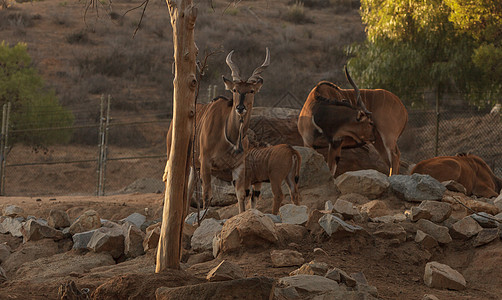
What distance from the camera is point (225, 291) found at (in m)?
4.27

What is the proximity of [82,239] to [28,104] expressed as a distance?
53.5ft

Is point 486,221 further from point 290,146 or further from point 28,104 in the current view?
point 28,104

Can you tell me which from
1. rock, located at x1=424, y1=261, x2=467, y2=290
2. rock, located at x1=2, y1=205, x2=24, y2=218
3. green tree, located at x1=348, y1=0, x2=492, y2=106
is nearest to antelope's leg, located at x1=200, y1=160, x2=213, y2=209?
rock, located at x1=2, y1=205, x2=24, y2=218

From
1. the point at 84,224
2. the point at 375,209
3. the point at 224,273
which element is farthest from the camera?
the point at 84,224

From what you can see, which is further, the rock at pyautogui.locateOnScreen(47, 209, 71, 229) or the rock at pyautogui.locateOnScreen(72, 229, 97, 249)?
the rock at pyautogui.locateOnScreen(47, 209, 71, 229)

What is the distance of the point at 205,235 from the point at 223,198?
424 cm

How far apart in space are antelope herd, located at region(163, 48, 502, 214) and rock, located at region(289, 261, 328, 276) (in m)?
2.69

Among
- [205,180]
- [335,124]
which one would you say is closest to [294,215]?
[205,180]

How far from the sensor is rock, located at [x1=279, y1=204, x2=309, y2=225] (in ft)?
22.8

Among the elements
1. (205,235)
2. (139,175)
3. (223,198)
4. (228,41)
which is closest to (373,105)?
(223,198)

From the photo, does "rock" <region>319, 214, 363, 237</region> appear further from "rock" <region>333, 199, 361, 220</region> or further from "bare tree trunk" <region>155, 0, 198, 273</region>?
"bare tree trunk" <region>155, 0, 198, 273</region>

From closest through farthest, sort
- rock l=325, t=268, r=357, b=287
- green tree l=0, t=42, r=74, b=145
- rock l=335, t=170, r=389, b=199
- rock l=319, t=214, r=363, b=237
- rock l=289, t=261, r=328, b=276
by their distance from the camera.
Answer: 1. rock l=325, t=268, r=357, b=287
2. rock l=289, t=261, r=328, b=276
3. rock l=319, t=214, r=363, b=237
4. rock l=335, t=170, r=389, b=199
5. green tree l=0, t=42, r=74, b=145

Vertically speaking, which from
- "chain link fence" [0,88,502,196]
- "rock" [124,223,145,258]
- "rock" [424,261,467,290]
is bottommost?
"chain link fence" [0,88,502,196]

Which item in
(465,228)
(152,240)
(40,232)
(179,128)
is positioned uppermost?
(179,128)
